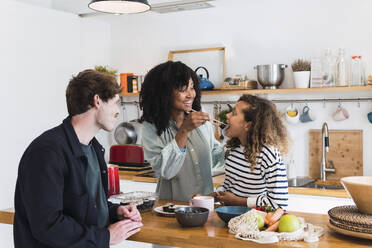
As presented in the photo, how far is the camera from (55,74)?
4.02 metres

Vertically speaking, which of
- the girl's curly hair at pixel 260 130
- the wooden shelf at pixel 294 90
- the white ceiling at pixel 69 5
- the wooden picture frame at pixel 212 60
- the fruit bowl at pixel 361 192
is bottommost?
the fruit bowl at pixel 361 192

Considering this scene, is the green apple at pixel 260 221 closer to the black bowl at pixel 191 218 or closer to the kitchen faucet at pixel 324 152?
the black bowl at pixel 191 218

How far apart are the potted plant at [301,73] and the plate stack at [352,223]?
2231 mm

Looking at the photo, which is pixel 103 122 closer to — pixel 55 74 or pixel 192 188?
pixel 192 188

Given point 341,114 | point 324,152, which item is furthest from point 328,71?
Answer: point 324,152

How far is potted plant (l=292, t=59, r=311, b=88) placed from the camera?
3.84 meters

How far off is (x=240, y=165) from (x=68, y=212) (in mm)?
862

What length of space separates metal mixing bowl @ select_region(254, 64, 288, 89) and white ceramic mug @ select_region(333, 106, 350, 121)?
1.72 ft

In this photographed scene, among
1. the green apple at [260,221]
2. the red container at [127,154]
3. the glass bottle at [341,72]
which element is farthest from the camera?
the red container at [127,154]

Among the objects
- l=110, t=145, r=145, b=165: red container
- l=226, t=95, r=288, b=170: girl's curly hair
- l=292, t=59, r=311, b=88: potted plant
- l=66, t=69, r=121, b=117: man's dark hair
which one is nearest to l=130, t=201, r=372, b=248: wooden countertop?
l=226, t=95, r=288, b=170: girl's curly hair

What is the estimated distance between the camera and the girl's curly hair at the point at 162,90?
240cm

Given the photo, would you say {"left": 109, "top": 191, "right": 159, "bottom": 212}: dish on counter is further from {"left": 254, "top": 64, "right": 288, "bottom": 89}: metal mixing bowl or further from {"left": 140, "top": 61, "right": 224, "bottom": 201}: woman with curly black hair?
{"left": 254, "top": 64, "right": 288, "bottom": 89}: metal mixing bowl

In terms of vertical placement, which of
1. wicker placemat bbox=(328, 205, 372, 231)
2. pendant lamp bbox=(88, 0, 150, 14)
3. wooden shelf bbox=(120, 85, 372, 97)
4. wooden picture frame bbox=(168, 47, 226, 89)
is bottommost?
wicker placemat bbox=(328, 205, 372, 231)

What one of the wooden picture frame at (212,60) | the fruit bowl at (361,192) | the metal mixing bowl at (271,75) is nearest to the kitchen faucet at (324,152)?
the metal mixing bowl at (271,75)
